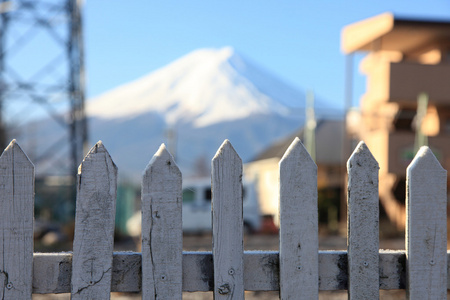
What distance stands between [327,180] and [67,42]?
1493cm

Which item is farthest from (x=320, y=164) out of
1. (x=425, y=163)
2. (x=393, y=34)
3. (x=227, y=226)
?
(x=227, y=226)

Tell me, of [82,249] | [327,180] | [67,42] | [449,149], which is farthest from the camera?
[327,180]

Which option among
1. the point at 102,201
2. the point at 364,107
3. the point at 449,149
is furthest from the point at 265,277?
the point at 364,107

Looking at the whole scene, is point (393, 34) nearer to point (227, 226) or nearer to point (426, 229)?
point (426, 229)

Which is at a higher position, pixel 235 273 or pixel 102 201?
pixel 102 201

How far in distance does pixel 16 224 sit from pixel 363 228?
128cm

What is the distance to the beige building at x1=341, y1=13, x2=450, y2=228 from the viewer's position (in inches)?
791

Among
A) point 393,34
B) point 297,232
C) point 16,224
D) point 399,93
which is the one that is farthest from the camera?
point 393,34

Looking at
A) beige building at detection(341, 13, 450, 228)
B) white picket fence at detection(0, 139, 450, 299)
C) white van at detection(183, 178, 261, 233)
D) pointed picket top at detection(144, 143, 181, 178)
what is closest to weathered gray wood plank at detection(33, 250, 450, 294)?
white picket fence at detection(0, 139, 450, 299)

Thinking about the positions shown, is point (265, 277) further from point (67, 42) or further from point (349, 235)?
point (67, 42)

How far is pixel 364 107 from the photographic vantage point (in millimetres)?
23500

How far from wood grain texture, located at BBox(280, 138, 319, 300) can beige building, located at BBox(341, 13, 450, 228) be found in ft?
Answer: 59.9

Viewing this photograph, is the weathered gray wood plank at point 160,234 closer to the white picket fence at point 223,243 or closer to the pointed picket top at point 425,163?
the white picket fence at point 223,243

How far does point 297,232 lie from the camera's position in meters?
2.09
